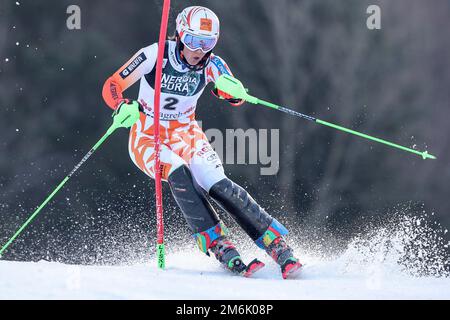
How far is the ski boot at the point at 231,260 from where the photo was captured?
3.51m

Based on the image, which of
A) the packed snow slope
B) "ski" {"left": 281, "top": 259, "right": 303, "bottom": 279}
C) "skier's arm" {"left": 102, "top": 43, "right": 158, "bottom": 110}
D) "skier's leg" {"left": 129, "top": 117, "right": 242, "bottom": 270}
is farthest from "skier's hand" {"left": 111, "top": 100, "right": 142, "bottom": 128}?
"ski" {"left": 281, "top": 259, "right": 303, "bottom": 279}

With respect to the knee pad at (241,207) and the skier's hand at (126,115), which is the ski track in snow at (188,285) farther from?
the skier's hand at (126,115)

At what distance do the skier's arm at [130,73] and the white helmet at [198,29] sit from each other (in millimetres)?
187

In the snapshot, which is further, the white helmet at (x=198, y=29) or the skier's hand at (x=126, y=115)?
the white helmet at (x=198, y=29)

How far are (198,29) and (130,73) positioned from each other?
416 millimetres

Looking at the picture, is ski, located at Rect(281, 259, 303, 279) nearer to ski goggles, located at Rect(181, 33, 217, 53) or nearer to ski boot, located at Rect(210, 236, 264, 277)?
ski boot, located at Rect(210, 236, 264, 277)

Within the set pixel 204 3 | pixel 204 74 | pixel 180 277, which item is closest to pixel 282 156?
pixel 204 3

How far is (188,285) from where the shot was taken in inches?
115

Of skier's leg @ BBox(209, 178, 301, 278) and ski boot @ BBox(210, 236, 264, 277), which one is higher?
skier's leg @ BBox(209, 178, 301, 278)

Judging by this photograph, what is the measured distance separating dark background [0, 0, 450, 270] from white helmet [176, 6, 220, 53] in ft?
8.02

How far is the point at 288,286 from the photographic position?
3047mm

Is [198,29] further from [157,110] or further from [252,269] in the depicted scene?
[252,269]

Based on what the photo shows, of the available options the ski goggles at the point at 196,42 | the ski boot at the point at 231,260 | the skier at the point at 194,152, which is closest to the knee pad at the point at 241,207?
the skier at the point at 194,152

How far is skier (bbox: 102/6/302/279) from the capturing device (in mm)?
3605
